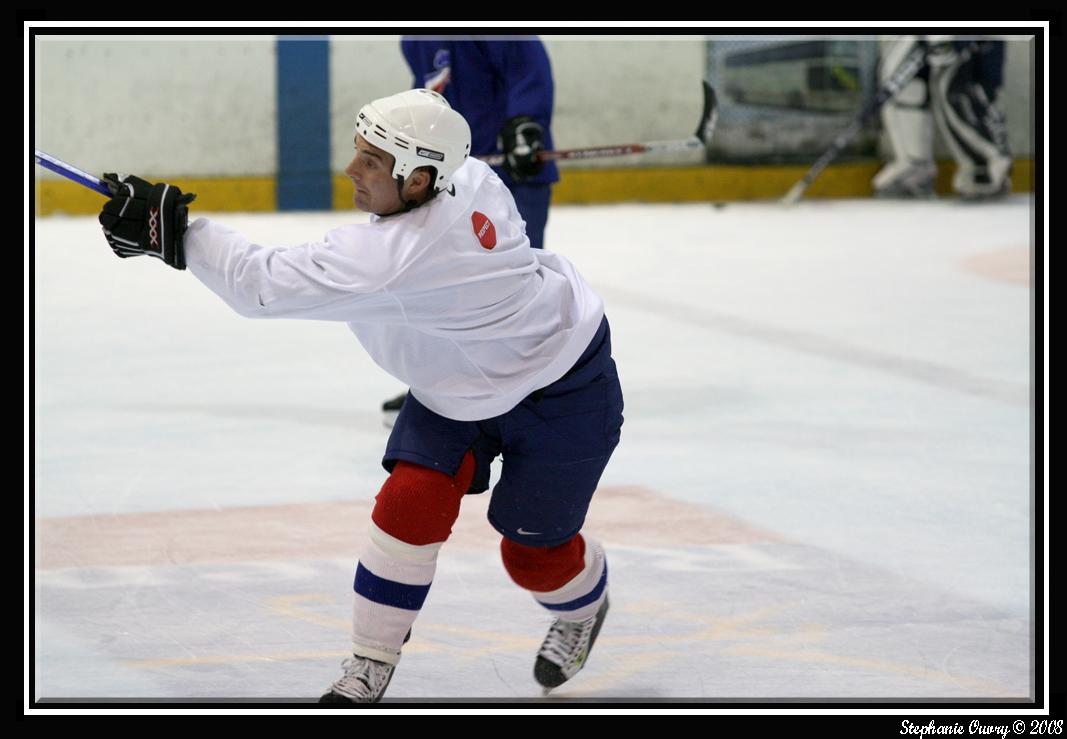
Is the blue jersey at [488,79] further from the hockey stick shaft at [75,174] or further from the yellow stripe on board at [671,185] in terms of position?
the yellow stripe on board at [671,185]

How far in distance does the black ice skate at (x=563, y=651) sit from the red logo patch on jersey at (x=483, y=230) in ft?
2.24

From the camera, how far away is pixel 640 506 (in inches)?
148

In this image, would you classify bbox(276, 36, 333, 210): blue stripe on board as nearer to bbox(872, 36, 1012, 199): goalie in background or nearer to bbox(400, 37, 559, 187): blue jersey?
bbox(872, 36, 1012, 199): goalie in background

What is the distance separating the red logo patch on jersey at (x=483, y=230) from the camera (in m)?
2.33

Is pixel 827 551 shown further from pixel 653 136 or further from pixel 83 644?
A: pixel 653 136

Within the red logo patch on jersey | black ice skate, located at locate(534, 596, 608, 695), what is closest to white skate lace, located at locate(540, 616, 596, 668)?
black ice skate, located at locate(534, 596, 608, 695)

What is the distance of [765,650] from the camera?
278 centimetres

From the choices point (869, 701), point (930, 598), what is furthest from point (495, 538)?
point (869, 701)

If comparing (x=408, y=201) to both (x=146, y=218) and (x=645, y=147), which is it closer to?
(x=146, y=218)

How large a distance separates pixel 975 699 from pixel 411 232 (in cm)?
115

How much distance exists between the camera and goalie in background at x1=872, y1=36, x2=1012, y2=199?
10430mm

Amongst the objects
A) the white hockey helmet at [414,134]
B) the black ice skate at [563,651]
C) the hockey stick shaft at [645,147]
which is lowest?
the black ice skate at [563,651]

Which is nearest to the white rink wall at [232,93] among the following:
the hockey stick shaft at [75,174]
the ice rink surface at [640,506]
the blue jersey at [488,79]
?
the ice rink surface at [640,506]

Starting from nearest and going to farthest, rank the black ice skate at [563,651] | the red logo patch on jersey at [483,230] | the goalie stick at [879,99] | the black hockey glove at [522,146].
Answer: the red logo patch on jersey at [483,230], the black ice skate at [563,651], the black hockey glove at [522,146], the goalie stick at [879,99]
